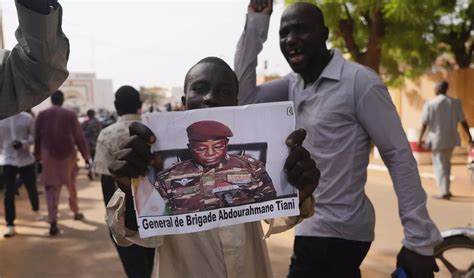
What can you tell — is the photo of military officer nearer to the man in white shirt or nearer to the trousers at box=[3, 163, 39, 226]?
the man in white shirt

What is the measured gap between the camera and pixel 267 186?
1341 millimetres

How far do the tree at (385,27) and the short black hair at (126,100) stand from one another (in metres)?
8.32

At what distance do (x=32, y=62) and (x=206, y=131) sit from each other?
464 millimetres

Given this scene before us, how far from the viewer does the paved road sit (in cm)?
448

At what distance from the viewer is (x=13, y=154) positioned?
591cm

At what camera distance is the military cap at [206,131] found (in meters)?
1.29

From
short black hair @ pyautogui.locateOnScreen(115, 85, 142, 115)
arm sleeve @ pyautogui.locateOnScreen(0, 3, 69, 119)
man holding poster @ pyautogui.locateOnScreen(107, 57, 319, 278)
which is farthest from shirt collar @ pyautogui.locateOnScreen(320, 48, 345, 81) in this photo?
short black hair @ pyautogui.locateOnScreen(115, 85, 142, 115)

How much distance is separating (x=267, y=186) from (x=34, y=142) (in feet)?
17.7

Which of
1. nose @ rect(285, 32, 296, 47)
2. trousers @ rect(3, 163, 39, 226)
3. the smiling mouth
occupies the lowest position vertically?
trousers @ rect(3, 163, 39, 226)

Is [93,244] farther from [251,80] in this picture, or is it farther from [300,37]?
[300,37]

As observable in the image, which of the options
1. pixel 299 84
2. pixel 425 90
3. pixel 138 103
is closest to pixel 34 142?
pixel 138 103

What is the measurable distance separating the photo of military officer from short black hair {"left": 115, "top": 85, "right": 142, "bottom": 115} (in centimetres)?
266

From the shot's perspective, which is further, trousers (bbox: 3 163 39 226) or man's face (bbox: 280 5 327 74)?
trousers (bbox: 3 163 39 226)

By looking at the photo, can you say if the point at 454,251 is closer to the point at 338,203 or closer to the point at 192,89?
the point at 338,203
